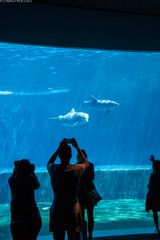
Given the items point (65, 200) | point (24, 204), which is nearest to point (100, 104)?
→ point (24, 204)

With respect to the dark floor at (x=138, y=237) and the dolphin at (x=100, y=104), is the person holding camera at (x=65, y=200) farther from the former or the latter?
the dolphin at (x=100, y=104)

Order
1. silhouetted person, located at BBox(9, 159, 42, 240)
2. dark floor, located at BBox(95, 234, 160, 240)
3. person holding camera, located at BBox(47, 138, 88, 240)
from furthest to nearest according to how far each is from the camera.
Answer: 1. dark floor, located at BBox(95, 234, 160, 240)
2. silhouetted person, located at BBox(9, 159, 42, 240)
3. person holding camera, located at BBox(47, 138, 88, 240)

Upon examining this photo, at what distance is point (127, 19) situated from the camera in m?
8.01

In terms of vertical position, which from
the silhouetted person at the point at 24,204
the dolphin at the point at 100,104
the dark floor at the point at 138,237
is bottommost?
the dark floor at the point at 138,237

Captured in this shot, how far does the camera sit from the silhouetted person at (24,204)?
13.6ft

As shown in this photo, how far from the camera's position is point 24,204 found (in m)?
4.19

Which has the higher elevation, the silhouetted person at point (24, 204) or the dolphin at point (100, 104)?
the dolphin at point (100, 104)

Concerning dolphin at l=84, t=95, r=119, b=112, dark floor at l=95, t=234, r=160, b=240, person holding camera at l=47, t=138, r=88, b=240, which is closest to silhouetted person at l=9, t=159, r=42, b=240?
person holding camera at l=47, t=138, r=88, b=240

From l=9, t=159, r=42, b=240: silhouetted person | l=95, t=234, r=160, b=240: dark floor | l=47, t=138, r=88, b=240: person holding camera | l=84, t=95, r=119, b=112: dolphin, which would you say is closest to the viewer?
l=47, t=138, r=88, b=240: person holding camera

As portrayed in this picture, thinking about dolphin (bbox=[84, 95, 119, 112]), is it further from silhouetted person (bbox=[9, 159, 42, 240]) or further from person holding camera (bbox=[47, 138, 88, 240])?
person holding camera (bbox=[47, 138, 88, 240])

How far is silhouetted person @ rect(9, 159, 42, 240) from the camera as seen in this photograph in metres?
4.15

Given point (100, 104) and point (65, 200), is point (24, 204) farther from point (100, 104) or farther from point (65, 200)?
point (100, 104)

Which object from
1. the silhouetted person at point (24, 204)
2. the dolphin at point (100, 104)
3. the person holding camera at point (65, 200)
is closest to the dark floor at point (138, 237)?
the silhouetted person at point (24, 204)

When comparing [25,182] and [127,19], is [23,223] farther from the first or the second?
[127,19]
